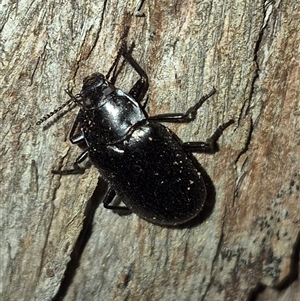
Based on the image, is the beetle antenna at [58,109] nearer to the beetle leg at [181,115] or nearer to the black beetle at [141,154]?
the black beetle at [141,154]

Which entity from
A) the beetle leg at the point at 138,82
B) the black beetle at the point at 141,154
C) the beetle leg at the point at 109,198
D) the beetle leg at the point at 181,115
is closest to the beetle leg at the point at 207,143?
the black beetle at the point at 141,154

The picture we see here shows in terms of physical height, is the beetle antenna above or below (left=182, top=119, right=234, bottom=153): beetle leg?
above

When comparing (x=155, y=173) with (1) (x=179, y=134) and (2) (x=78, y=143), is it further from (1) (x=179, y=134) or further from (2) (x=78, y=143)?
(2) (x=78, y=143)

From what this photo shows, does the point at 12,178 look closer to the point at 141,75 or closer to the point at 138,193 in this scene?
the point at 138,193

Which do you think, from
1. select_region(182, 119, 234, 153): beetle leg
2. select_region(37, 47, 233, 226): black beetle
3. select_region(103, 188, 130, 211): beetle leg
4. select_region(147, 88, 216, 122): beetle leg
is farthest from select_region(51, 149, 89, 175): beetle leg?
select_region(182, 119, 234, 153): beetle leg

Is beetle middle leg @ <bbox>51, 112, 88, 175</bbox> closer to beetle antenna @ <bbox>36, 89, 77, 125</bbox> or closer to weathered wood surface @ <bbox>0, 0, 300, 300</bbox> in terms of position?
weathered wood surface @ <bbox>0, 0, 300, 300</bbox>

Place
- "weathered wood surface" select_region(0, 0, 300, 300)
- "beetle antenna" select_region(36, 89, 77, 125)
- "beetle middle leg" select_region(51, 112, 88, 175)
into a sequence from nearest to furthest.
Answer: "weathered wood surface" select_region(0, 0, 300, 300) < "beetle antenna" select_region(36, 89, 77, 125) < "beetle middle leg" select_region(51, 112, 88, 175)

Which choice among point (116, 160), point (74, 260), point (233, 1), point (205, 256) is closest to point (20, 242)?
point (74, 260)
